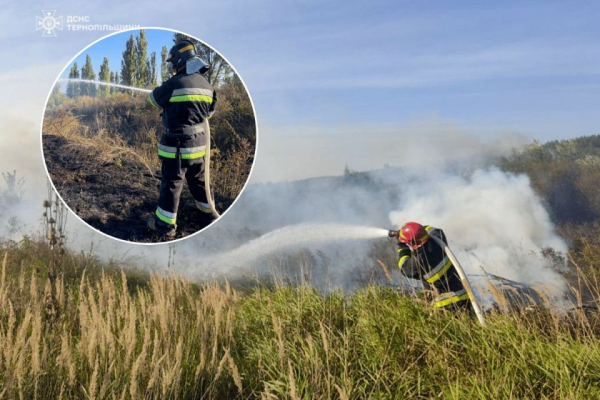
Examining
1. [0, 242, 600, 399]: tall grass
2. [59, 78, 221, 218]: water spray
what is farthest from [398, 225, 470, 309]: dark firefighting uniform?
[59, 78, 221, 218]: water spray

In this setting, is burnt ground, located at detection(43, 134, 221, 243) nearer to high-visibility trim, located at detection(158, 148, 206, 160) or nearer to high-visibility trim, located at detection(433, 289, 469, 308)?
high-visibility trim, located at detection(158, 148, 206, 160)

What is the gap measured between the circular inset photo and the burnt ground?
0.04ft

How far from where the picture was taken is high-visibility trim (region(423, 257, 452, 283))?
6.09m

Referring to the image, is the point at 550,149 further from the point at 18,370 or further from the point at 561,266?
the point at 18,370

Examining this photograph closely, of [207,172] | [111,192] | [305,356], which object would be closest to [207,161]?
[207,172]

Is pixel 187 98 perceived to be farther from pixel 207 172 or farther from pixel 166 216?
pixel 166 216

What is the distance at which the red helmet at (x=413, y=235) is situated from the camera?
610cm

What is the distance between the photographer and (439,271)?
6.14 meters

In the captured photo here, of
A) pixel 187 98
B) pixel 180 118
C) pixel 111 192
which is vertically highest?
pixel 187 98

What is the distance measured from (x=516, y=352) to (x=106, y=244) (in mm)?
7726

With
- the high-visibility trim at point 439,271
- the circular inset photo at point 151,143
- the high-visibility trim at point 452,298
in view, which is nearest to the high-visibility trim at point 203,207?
the circular inset photo at point 151,143

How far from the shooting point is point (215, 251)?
53.2 feet

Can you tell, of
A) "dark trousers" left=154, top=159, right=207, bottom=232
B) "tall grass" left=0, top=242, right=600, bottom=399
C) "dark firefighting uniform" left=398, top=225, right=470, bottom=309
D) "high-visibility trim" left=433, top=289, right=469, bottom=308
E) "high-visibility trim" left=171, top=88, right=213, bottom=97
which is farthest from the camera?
"dark firefighting uniform" left=398, top=225, right=470, bottom=309

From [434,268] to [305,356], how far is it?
8.64 ft
